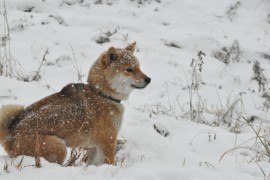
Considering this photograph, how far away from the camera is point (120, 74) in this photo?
16.8 feet

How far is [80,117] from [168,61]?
4.02 m

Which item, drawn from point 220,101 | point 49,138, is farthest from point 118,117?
point 220,101

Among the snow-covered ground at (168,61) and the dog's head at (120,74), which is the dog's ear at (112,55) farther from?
the snow-covered ground at (168,61)

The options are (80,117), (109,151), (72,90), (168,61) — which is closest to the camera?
(80,117)

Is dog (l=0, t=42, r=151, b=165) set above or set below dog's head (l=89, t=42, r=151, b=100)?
below

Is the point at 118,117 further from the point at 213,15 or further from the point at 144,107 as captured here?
the point at 213,15

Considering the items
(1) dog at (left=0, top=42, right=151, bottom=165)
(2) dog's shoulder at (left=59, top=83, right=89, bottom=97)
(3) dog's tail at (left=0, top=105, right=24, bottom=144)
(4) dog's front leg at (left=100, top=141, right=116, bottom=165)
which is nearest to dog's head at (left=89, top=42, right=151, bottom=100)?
(1) dog at (left=0, top=42, right=151, bottom=165)

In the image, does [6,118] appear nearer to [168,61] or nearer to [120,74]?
[120,74]

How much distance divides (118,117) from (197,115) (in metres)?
2.18

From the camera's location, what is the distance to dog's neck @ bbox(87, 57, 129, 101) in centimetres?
508

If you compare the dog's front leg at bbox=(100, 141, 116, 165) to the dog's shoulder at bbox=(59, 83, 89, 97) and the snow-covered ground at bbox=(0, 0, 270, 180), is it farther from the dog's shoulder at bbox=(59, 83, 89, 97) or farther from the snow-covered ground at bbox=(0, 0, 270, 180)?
the dog's shoulder at bbox=(59, 83, 89, 97)

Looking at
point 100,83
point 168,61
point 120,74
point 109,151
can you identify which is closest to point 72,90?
point 100,83

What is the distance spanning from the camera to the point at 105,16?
382 inches

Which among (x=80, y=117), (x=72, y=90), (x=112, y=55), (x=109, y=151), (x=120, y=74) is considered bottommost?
(x=109, y=151)
